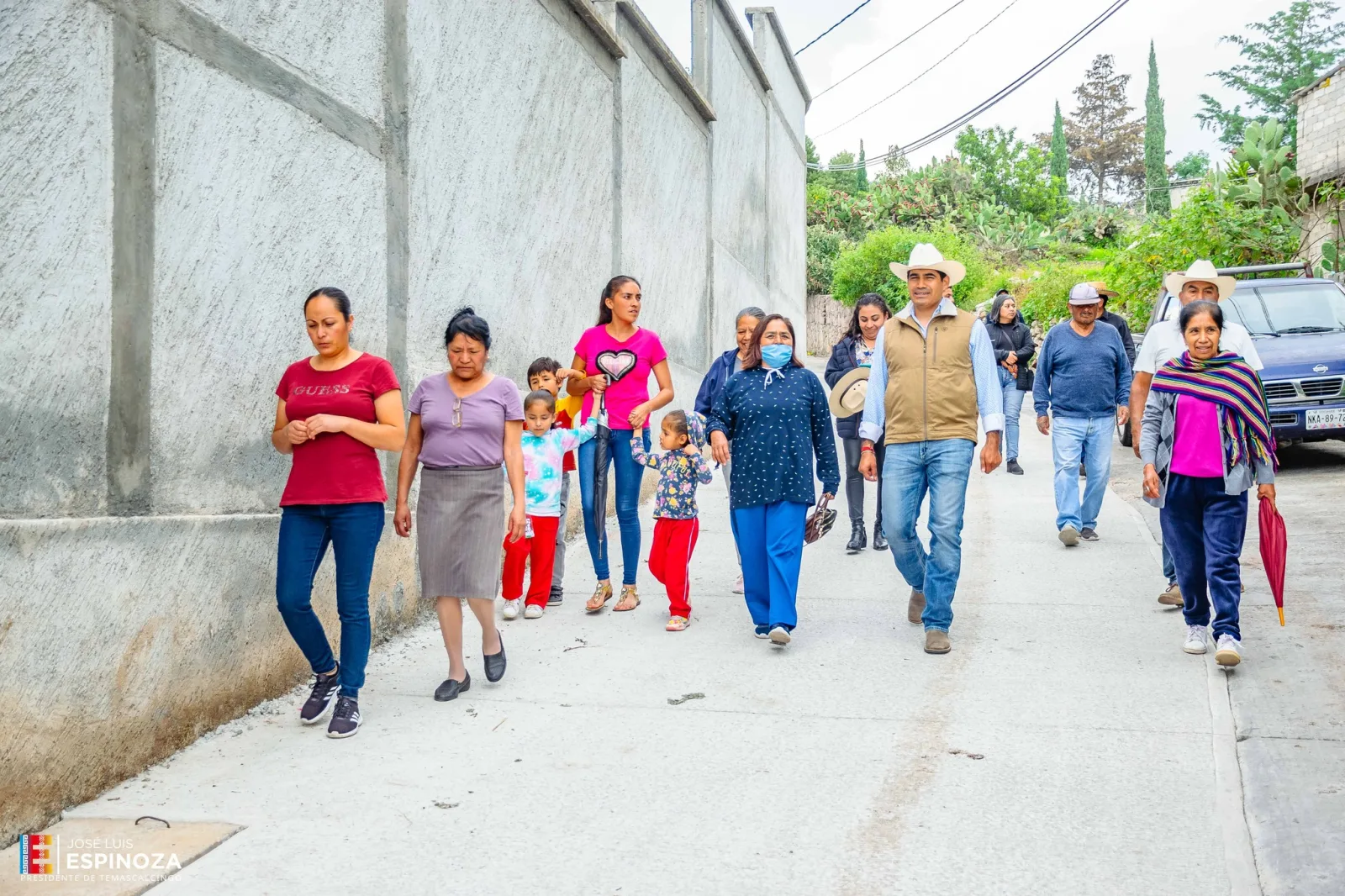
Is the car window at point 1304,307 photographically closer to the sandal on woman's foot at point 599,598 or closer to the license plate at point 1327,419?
the license plate at point 1327,419

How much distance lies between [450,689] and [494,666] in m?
0.26

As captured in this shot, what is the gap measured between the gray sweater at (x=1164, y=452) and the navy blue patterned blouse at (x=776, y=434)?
62.0 inches

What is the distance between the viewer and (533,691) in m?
5.48

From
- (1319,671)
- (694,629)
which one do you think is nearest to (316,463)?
(694,629)

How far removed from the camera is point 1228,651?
Answer: 5.46m

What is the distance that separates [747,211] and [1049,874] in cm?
1427

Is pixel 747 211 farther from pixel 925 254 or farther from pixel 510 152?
pixel 925 254

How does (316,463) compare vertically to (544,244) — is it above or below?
below

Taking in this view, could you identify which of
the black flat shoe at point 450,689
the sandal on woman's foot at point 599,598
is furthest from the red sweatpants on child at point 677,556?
the black flat shoe at point 450,689

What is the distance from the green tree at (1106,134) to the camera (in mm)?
72438

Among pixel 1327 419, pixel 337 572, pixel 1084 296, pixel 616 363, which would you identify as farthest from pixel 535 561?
pixel 1327 419

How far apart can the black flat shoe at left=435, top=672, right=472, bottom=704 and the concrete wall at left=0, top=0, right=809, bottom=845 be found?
27.5 inches

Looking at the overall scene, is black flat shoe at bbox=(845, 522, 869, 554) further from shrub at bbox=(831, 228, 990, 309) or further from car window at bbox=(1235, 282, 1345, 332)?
shrub at bbox=(831, 228, 990, 309)

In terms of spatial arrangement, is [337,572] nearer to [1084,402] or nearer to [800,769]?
[800,769]
